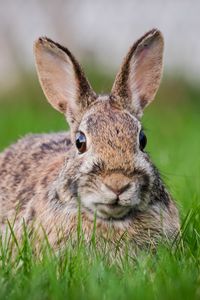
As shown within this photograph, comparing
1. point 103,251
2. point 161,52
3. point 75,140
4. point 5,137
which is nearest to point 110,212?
point 103,251

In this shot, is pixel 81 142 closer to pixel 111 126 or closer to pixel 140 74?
pixel 111 126

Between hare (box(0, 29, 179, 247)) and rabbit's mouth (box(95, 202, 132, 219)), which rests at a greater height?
hare (box(0, 29, 179, 247))

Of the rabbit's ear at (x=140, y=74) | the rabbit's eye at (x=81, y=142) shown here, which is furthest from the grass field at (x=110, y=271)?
the rabbit's ear at (x=140, y=74)

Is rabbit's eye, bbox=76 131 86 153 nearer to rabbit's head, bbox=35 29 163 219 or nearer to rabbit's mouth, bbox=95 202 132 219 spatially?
rabbit's head, bbox=35 29 163 219

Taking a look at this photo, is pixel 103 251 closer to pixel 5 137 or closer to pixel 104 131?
pixel 104 131

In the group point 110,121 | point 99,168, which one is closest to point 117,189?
point 99,168

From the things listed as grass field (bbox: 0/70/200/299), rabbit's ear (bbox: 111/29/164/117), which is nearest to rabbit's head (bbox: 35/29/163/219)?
rabbit's ear (bbox: 111/29/164/117)

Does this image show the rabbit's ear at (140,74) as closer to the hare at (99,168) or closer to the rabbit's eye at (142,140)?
the hare at (99,168)
